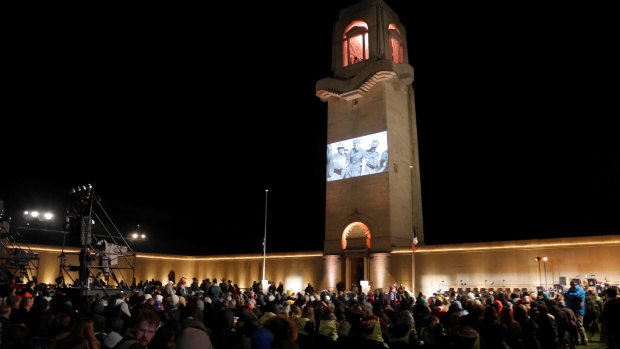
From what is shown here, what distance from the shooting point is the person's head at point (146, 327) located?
636 centimetres

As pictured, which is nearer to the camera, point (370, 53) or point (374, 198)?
point (374, 198)

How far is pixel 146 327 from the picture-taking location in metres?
6.39

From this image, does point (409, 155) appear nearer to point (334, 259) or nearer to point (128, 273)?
point (334, 259)

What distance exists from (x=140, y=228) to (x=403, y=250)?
29.8 metres

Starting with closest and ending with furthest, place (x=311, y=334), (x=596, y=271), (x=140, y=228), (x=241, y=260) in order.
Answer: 1. (x=311, y=334)
2. (x=596, y=271)
3. (x=241, y=260)
4. (x=140, y=228)

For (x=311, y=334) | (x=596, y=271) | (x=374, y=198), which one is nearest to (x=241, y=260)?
(x=374, y=198)

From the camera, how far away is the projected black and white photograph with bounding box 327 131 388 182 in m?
35.9

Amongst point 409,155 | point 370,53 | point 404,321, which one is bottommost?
point 404,321

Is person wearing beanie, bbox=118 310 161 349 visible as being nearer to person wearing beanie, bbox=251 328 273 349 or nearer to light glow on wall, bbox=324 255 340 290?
person wearing beanie, bbox=251 328 273 349

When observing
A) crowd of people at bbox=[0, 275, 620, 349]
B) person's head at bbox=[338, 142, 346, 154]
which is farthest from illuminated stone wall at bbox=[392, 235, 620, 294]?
crowd of people at bbox=[0, 275, 620, 349]

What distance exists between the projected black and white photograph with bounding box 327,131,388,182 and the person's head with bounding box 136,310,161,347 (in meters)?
30.0

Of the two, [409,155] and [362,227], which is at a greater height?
[409,155]

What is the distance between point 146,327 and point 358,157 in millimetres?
31837

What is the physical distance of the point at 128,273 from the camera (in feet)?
130
